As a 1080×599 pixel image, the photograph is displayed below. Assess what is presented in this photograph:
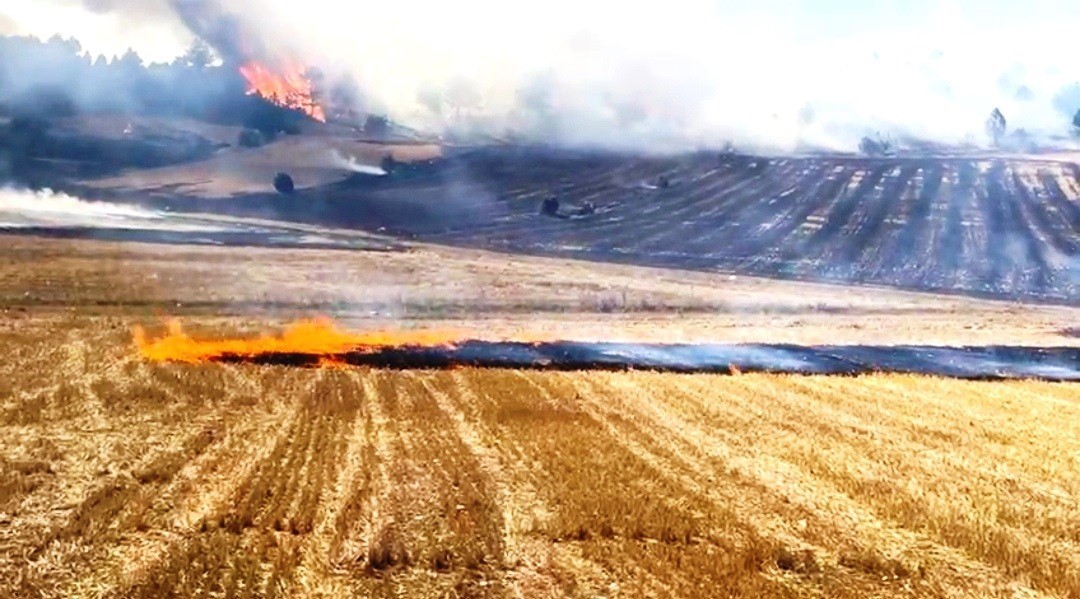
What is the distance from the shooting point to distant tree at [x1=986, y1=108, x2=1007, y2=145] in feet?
498

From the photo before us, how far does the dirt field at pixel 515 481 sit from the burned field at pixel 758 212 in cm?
4542

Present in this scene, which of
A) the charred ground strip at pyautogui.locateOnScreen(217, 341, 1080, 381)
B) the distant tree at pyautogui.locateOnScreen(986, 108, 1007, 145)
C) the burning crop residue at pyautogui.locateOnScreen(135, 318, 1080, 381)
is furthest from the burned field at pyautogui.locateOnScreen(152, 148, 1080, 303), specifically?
the distant tree at pyautogui.locateOnScreen(986, 108, 1007, 145)

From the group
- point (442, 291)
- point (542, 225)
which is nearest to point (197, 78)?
point (542, 225)

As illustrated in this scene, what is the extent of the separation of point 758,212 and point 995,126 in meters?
84.4

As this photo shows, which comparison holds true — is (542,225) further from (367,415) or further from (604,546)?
(604,546)

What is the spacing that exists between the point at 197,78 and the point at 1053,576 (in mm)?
131633

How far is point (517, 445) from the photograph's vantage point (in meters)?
20.3

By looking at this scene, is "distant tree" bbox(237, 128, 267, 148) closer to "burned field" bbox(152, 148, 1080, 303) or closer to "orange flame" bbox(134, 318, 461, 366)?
"burned field" bbox(152, 148, 1080, 303)

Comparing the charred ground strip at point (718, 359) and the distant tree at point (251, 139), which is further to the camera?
the distant tree at point (251, 139)

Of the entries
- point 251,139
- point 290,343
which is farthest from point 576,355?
point 251,139

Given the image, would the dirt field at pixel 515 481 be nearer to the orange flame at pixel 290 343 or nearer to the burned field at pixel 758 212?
the orange flame at pixel 290 343

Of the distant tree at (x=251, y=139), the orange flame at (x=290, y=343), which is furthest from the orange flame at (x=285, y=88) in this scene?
the orange flame at (x=290, y=343)

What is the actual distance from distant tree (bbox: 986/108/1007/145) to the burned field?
1439 inches

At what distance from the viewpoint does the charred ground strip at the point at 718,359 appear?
3244 cm
